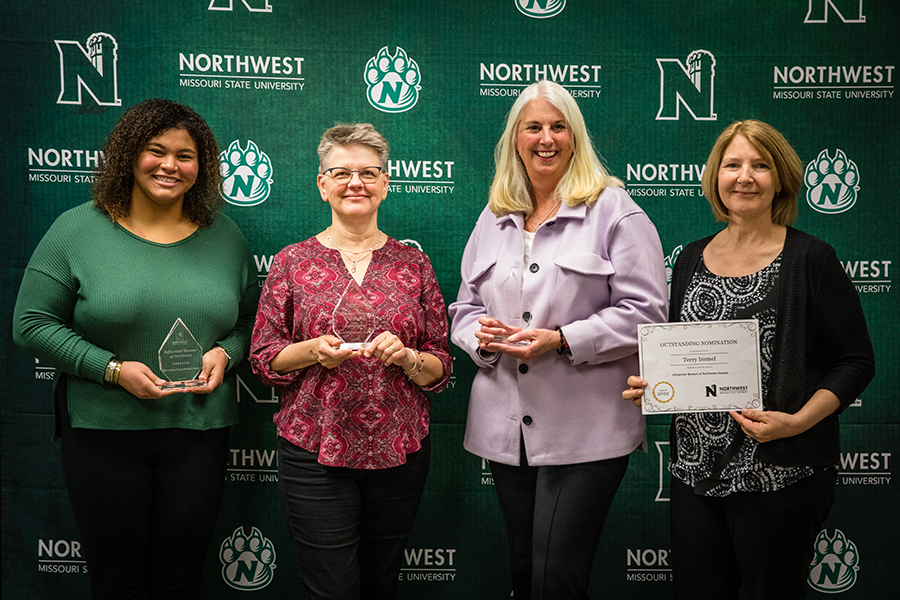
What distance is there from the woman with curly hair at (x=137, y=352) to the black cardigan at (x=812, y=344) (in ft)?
5.64

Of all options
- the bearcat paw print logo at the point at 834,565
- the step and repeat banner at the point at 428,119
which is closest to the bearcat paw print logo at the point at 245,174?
the step and repeat banner at the point at 428,119

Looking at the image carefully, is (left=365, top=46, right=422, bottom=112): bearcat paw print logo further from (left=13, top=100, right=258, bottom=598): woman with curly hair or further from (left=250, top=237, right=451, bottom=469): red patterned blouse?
(left=250, top=237, right=451, bottom=469): red patterned blouse

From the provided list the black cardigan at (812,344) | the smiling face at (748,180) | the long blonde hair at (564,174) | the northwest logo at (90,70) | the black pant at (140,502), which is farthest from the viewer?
the northwest logo at (90,70)

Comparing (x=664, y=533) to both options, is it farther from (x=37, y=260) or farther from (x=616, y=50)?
(x=37, y=260)

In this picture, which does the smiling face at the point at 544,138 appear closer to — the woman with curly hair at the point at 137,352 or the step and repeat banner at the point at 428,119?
the step and repeat banner at the point at 428,119

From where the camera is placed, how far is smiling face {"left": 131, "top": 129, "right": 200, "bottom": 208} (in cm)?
207

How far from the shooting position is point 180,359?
2.00 metres

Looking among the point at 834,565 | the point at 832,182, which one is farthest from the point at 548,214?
the point at 834,565

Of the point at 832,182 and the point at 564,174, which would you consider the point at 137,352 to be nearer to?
the point at 564,174

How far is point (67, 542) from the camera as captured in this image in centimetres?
272

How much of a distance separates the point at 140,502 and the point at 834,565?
2.82m

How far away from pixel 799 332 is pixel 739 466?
40 cm

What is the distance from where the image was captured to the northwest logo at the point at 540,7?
8.70 ft

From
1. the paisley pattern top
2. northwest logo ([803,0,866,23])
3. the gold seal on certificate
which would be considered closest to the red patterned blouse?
the gold seal on certificate
